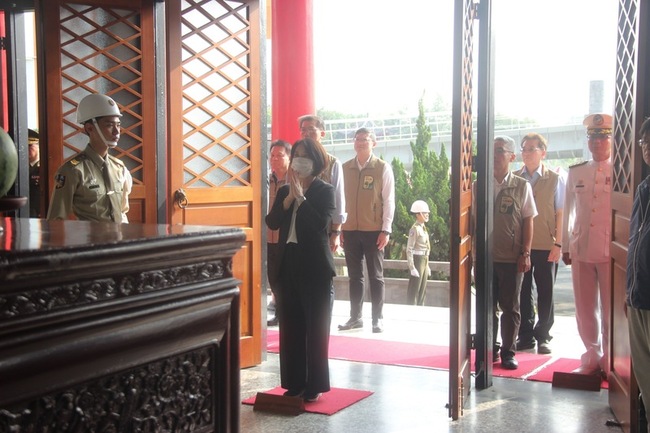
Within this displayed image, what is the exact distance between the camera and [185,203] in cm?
473

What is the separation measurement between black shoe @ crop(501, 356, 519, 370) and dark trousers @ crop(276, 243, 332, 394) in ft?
4.38

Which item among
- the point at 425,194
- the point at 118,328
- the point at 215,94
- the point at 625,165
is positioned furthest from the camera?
the point at 425,194

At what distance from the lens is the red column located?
331 inches

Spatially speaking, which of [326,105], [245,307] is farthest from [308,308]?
[326,105]

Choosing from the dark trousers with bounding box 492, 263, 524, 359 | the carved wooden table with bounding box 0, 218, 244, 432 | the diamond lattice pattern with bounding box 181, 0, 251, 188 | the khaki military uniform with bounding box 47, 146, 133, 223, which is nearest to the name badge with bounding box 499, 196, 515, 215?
the dark trousers with bounding box 492, 263, 524, 359

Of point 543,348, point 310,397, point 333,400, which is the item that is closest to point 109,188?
point 310,397

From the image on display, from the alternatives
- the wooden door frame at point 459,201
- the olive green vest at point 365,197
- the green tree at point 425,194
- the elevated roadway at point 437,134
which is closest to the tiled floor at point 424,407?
the wooden door frame at point 459,201

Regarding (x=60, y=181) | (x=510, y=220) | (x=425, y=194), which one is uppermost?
(x=60, y=181)

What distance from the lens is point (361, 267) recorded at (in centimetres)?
613

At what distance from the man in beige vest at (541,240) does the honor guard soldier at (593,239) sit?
715 mm

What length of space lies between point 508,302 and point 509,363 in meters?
0.36

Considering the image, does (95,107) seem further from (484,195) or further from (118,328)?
(118,328)

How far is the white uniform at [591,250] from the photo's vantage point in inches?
181

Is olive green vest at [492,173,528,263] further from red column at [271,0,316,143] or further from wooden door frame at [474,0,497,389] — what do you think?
red column at [271,0,316,143]
